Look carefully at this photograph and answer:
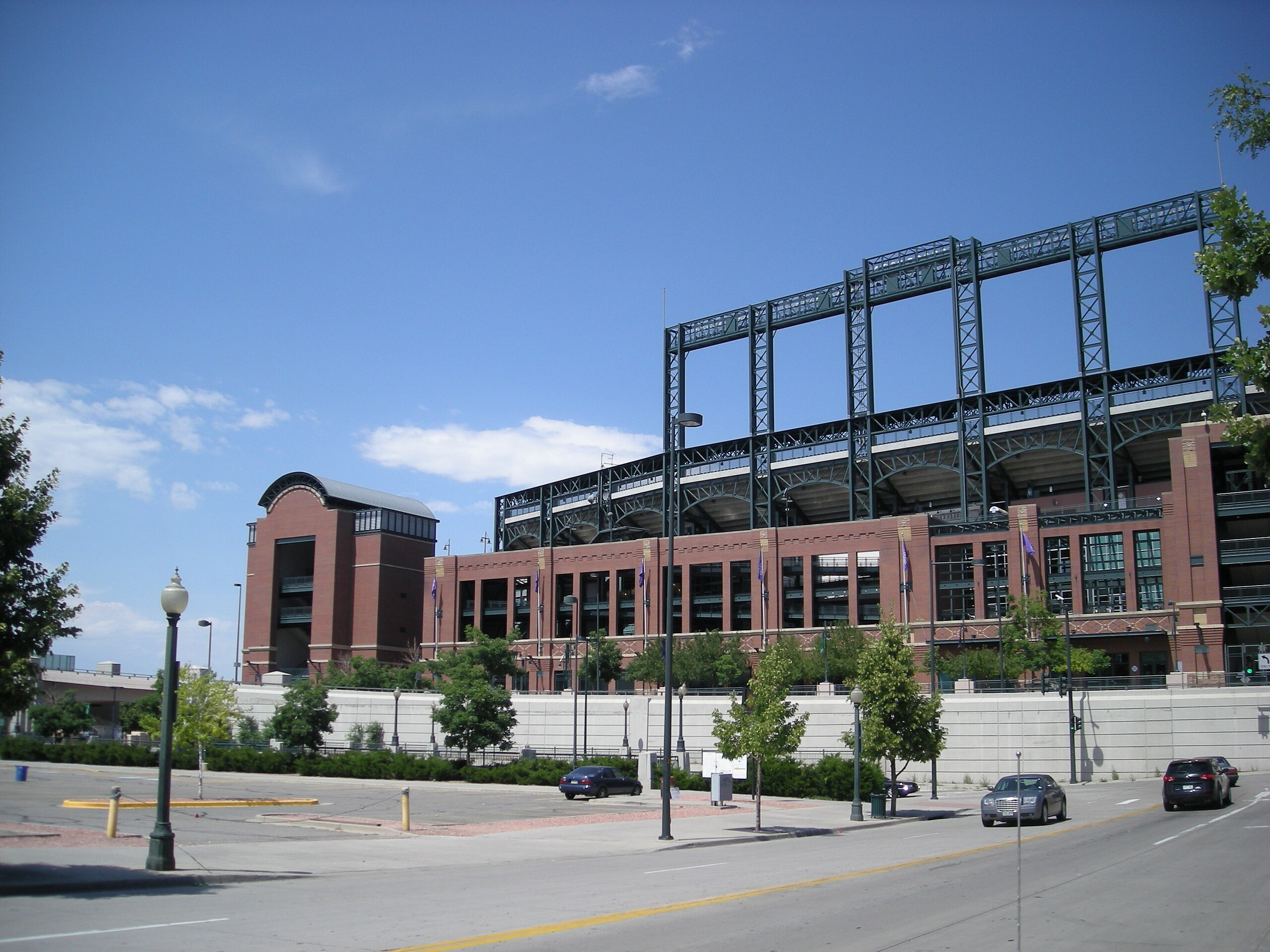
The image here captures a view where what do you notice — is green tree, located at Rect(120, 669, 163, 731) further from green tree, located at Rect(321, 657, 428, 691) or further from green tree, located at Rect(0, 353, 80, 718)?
green tree, located at Rect(0, 353, 80, 718)

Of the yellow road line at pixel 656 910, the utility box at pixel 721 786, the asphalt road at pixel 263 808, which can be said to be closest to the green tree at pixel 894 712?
the utility box at pixel 721 786

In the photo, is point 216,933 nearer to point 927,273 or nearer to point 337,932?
point 337,932

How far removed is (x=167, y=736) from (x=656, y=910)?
8148mm

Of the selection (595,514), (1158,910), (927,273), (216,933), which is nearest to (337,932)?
(216,933)

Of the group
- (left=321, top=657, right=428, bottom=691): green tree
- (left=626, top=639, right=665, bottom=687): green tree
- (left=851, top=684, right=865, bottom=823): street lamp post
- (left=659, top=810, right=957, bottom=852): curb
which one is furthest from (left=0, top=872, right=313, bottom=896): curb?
(left=321, top=657, right=428, bottom=691): green tree

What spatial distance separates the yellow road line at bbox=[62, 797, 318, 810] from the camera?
33031mm

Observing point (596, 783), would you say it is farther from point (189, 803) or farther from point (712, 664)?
point (712, 664)

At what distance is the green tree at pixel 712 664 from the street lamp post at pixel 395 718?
65.2 feet

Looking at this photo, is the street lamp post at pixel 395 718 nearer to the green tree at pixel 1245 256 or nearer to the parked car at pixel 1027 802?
the parked car at pixel 1027 802

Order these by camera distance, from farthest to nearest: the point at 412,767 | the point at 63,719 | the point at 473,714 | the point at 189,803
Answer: the point at 63,719 → the point at 473,714 → the point at 412,767 → the point at 189,803

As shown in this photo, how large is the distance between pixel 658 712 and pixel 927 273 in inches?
1705

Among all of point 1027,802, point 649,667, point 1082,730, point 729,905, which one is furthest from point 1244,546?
point 729,905

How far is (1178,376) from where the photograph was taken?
74.3 meters

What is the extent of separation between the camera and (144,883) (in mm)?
16016
